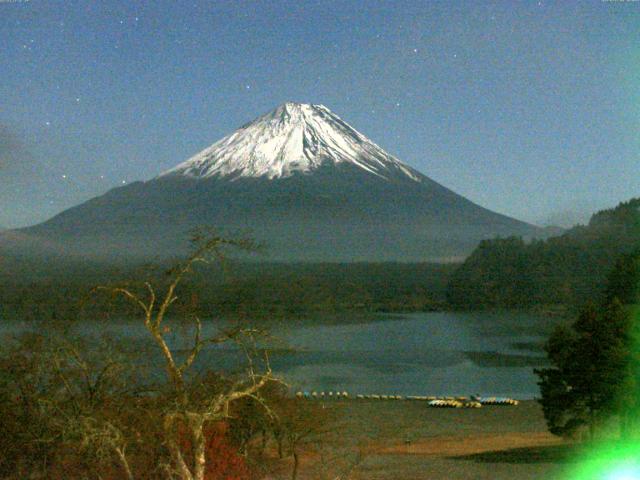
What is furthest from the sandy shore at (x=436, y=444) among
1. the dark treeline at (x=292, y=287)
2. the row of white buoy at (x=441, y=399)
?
the dark treeline at (x=292, y=287)

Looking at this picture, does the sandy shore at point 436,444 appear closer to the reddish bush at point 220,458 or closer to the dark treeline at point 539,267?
the reddish bush at point 220,458

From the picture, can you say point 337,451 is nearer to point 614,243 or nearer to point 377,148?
point 614,243

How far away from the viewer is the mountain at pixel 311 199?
12025cm

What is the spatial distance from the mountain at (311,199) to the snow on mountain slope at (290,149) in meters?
0.16

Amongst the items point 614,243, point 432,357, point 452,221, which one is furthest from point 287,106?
point 432,357

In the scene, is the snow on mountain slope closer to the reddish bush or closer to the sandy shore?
the sandy shore

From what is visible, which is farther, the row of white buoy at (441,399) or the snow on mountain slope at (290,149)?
the snow on mountain slope at (290,149)

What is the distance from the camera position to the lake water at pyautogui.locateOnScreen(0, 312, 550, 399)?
30.7 m

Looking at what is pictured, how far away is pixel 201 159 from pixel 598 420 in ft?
377

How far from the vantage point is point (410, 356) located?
4512 cm

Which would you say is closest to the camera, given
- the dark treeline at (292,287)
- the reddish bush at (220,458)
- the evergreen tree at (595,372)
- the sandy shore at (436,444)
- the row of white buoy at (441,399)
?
the reddish bush at (220,458)

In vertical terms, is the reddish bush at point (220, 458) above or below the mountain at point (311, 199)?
below

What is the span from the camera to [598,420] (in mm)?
12047

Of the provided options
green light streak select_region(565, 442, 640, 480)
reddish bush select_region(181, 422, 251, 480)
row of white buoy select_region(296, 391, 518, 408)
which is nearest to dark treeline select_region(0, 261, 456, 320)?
row of white buoy select_region(296, 391, 518, 408)
